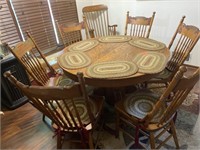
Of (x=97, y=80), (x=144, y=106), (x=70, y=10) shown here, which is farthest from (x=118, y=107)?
(x=70, y=10)

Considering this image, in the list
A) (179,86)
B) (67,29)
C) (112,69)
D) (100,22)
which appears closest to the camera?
(179,86)

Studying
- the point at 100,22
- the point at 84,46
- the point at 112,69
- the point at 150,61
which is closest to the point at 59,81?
the point at 84,46

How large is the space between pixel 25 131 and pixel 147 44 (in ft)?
5.56

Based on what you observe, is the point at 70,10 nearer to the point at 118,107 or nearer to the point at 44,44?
the point at 44,44

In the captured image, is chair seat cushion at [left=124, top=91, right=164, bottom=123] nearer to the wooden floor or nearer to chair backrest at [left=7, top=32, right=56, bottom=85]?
the wooden floor

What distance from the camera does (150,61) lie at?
1492 mm

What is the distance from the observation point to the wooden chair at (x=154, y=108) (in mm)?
1021

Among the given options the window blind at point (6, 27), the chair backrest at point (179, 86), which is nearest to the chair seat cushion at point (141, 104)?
the chair backrest at point (179, 86)

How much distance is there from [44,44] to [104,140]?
2.03 m

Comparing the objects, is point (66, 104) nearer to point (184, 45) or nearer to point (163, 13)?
point (184, 45)

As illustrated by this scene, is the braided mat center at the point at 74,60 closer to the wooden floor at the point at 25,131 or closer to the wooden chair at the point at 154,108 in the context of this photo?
the wooden chair at the point at 154,108

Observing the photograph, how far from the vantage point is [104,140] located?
5.53ft

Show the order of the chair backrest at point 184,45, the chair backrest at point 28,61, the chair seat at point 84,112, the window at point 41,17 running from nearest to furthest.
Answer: the chair seat at point 84,112, the chair backrest at point 28,61, the chair backrest at point 184,45, the window at point 41,17

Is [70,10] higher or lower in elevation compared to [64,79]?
higher
